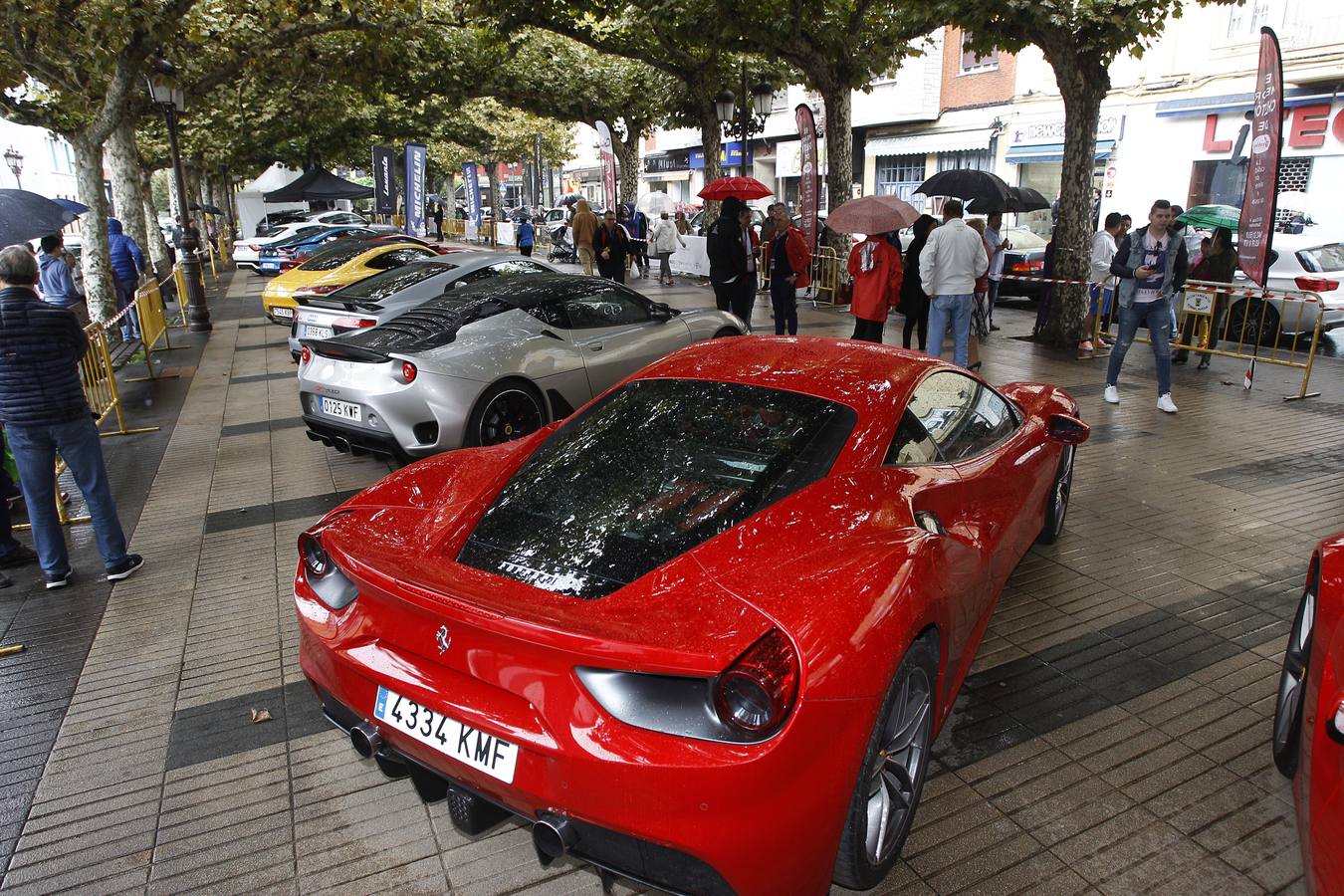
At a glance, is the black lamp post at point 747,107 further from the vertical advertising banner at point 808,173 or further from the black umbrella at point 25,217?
the black umbrella at point 25,217

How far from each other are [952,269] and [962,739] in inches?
243

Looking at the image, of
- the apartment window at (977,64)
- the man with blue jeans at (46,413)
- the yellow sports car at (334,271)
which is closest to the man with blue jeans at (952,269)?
the man with blue jeans at (46,413)

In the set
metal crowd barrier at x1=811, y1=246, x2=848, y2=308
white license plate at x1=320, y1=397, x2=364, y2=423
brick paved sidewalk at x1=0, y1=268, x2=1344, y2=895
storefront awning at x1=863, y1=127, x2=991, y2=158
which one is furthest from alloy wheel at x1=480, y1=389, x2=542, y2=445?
storefront awning at x1=863, y1=127, x2=991, y2=158

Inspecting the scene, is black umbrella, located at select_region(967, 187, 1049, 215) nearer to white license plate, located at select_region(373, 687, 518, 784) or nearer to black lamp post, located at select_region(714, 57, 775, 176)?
black lamp post, located at select_region(714, 57, 775, 176)

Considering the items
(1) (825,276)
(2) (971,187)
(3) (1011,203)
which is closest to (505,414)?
(2) (971,187)

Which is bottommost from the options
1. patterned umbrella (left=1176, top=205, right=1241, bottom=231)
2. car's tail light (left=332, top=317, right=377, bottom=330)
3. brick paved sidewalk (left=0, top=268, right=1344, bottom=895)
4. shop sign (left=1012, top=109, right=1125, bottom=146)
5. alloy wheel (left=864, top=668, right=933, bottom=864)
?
brick paved sidewalk (left=0, top=268, right=1344, bottom=895)

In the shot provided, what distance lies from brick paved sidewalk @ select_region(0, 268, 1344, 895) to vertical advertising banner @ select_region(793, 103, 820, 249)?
10.4 meters

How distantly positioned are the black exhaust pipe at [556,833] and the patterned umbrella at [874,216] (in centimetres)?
825

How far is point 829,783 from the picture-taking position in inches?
85.0

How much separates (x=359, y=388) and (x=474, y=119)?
3658 cm

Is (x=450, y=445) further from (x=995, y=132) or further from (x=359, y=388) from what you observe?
(x=995, y=132)

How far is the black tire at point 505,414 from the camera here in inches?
250

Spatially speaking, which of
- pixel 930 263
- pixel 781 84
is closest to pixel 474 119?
pixel 781 84

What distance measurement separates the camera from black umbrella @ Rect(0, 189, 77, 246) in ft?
23.4
